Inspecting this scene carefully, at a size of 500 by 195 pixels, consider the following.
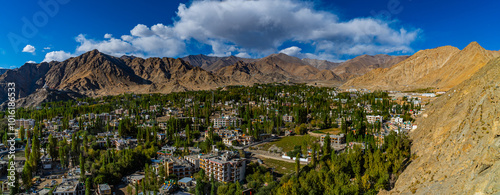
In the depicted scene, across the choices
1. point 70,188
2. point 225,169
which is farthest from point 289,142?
point 70,188

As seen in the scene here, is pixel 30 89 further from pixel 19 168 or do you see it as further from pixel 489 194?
pixel 489 194

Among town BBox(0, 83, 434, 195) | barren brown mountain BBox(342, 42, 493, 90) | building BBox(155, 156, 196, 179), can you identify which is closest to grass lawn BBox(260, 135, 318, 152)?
town BBox(0, 83, 434, 195)

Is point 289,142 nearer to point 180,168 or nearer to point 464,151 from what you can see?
point 180,168

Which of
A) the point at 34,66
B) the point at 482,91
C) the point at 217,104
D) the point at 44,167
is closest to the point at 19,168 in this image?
the point at 44,167

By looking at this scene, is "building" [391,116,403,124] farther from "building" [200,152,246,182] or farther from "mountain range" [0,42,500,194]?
"building" [200,152,246,182]

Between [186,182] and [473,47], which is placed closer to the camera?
[186,182]

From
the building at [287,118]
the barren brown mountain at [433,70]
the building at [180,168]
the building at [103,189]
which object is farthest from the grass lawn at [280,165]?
the barren brown mountain at [433,70]

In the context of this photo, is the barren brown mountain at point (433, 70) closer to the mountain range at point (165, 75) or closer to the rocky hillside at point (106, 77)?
the mountain range at point (165, 75)
